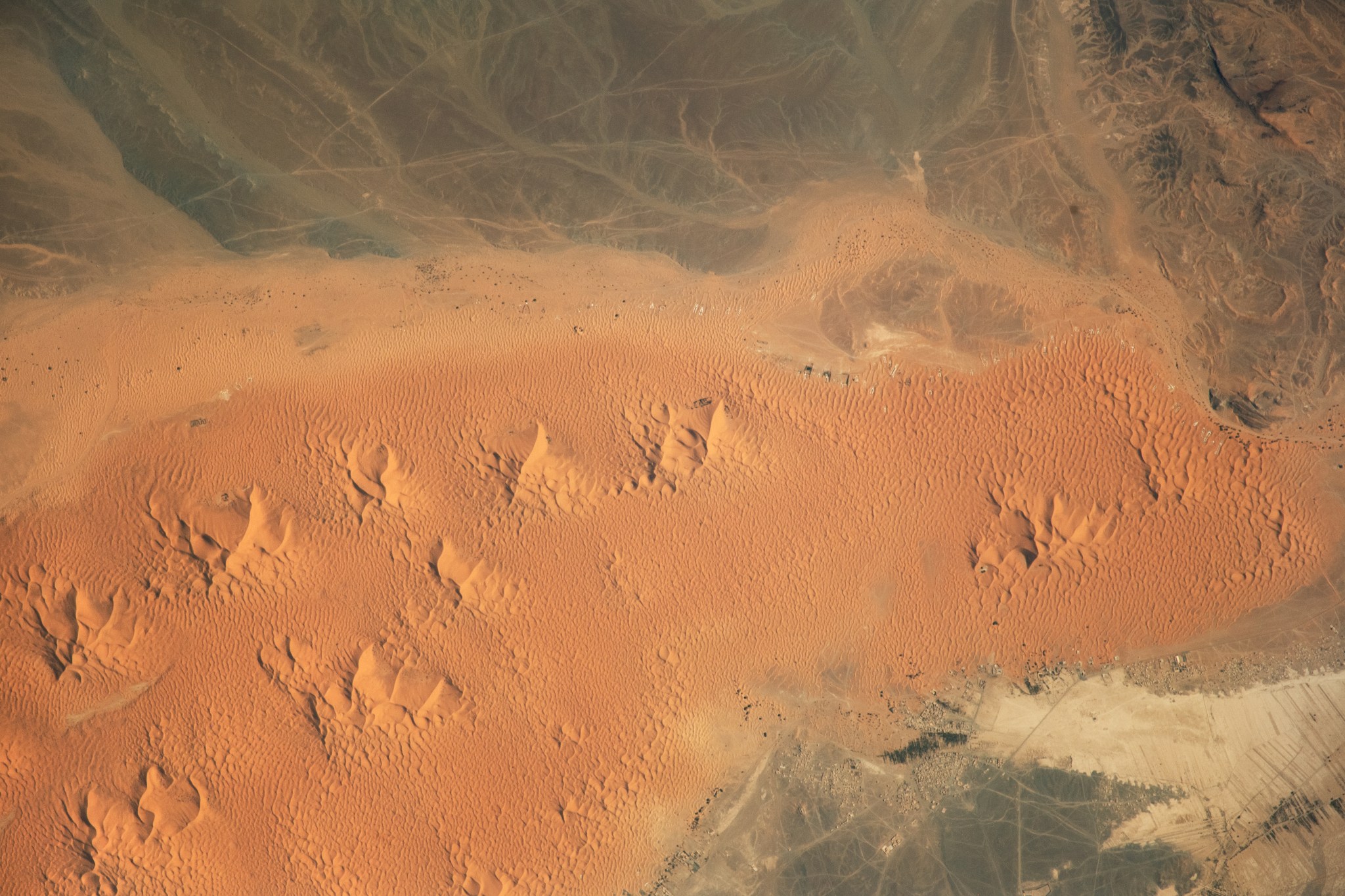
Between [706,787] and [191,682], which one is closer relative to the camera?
[191,682]

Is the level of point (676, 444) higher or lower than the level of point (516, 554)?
higher

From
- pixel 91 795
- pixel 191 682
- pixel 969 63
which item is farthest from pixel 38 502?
pixel 969 63

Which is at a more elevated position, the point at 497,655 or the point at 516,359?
the point at 516,359

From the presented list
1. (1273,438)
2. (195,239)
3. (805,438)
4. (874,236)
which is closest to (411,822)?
(805,438)

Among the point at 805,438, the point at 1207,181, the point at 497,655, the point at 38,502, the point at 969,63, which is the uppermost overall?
the point at 969,63

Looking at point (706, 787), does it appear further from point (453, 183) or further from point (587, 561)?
point (453, 183)

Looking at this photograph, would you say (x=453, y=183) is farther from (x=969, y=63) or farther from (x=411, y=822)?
(x=411, y=822)
